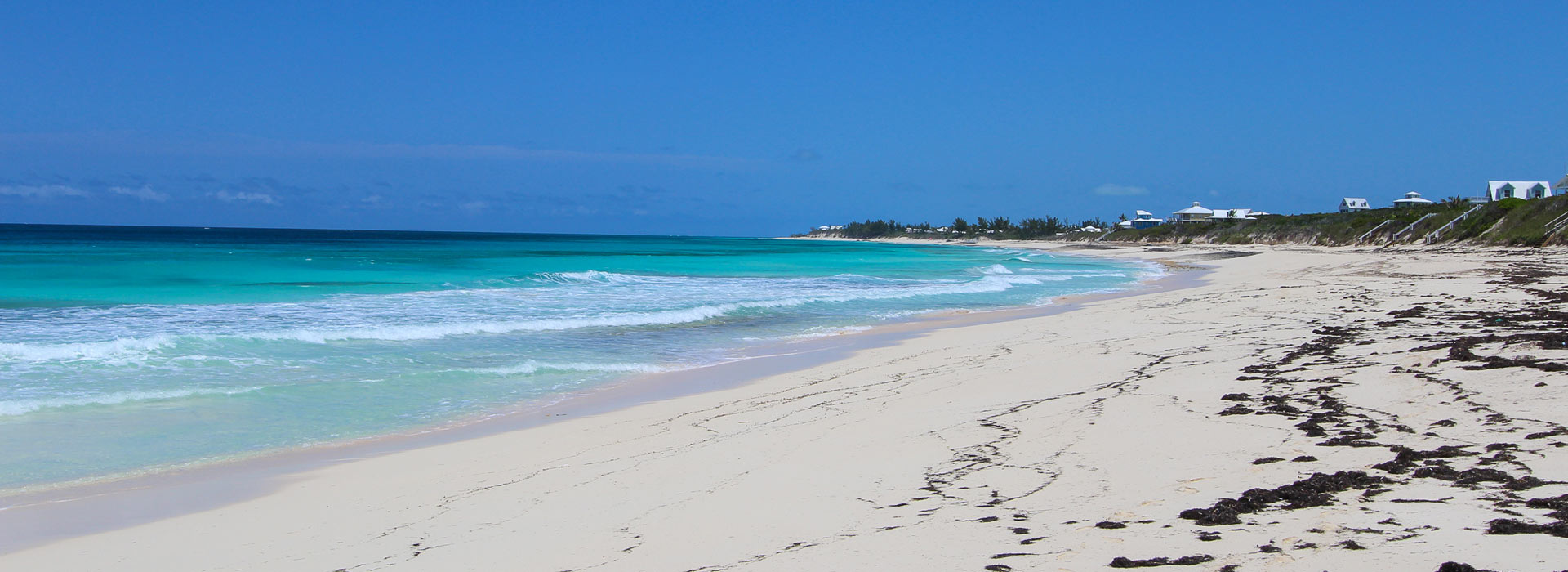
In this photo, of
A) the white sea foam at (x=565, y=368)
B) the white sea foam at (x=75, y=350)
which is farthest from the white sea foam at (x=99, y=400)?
the white sea foam at (x=75, y=350)

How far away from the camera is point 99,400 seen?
7.94 m

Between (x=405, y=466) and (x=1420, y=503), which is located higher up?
(x=1420, y=503)

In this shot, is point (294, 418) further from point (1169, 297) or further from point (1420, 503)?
point (1169, 297)

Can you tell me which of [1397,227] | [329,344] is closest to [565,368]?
[329,344]

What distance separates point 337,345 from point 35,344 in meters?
3.53

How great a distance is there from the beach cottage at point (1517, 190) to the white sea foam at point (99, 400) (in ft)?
256

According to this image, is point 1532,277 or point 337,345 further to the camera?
point 1532,277

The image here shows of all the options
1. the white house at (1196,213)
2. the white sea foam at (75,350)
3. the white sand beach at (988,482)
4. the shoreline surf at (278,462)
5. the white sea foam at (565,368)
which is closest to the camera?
the white sand beach at (988,482)

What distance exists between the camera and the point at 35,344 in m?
11.1

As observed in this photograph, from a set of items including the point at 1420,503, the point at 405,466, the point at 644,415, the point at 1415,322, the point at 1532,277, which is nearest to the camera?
the point at 1420,503

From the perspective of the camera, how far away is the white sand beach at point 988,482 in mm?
3338

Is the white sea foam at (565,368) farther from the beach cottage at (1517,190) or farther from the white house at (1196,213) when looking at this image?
the white house at (1196,213)

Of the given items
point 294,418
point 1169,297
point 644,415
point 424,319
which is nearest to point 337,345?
point 424,319

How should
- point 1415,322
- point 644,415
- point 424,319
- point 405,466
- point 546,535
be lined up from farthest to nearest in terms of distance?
point 424,319 → point 1415,322 → point 644,415 → point 405,466 → point 546,535
